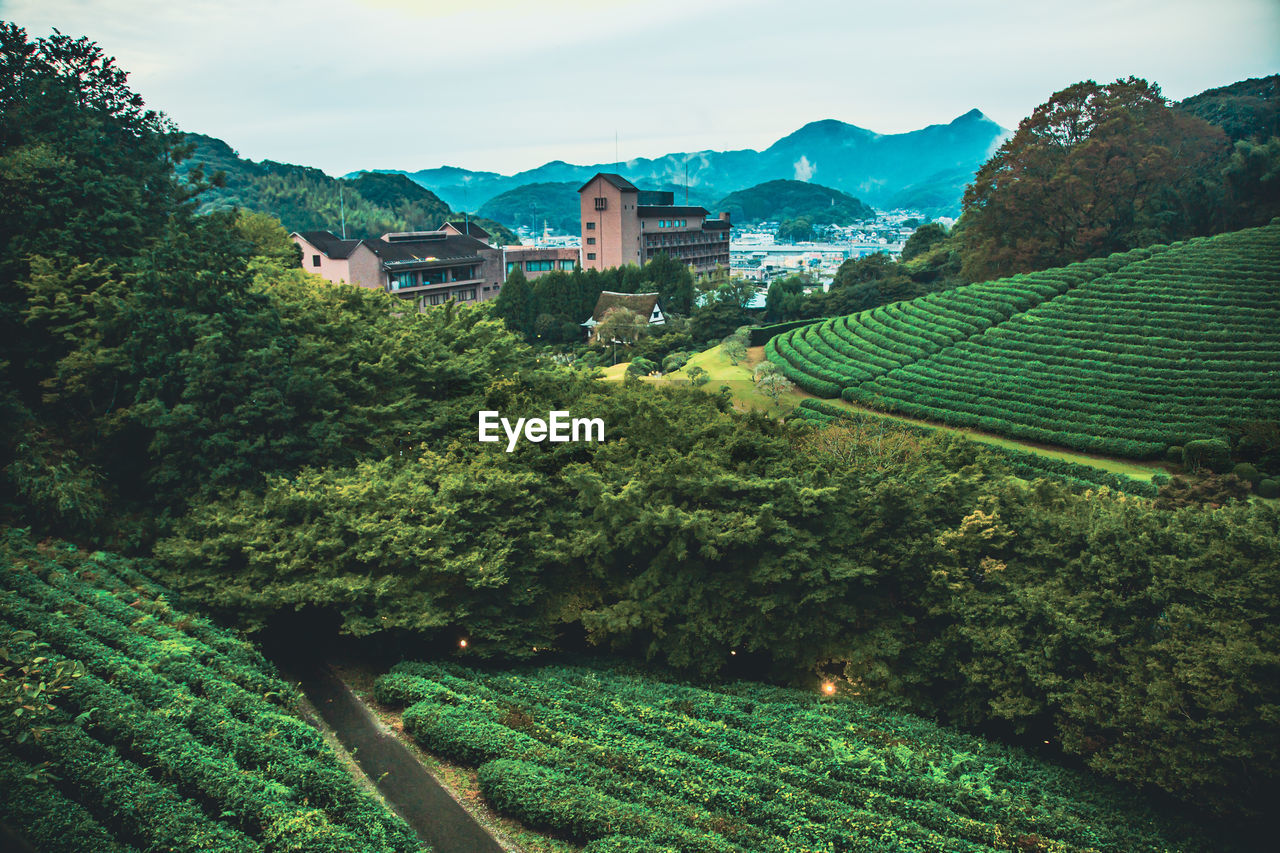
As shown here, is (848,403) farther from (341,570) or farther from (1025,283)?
(341,570)

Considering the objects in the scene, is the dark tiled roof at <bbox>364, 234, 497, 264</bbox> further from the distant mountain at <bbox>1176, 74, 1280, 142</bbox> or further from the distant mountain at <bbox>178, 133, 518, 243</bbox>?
the distant mountain at <bbox>1176, 74, 1280, 142</bbox>

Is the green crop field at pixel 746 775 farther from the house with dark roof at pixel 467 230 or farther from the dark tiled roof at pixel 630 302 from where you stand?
the house with dark roof at pixel 467 230

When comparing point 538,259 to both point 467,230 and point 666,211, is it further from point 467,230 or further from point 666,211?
point 666,211

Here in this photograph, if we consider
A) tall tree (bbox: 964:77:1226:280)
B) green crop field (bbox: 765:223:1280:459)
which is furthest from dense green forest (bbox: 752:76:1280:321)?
green crop field (bbox: 765:223:1280:459)

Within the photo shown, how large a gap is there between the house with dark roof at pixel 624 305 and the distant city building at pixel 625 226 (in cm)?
1375

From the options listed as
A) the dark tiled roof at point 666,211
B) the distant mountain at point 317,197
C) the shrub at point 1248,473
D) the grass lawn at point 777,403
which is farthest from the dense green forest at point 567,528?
the distant mountain at point 317,197

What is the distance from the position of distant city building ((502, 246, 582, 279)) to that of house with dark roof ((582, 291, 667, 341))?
46.7 feet

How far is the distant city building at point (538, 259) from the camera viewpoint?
77.2 m

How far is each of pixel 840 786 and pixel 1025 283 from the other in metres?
36.2

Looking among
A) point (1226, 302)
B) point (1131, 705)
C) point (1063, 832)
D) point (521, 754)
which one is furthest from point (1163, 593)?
point (1226, 302)

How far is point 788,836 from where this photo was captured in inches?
515

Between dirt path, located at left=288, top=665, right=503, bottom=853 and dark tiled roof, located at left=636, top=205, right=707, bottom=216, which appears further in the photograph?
dark tiled roof, located at left=636, top=205, right=707, bottom=216

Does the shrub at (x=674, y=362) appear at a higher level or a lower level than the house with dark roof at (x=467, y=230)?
lower

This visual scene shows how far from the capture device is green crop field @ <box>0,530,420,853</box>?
1109cm
